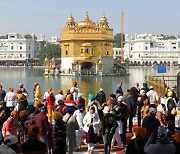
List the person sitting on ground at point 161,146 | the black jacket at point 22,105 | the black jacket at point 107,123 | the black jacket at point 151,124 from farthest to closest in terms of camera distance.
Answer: the black jacket at point 22,105, the black jacket at point 107,123, the black jacket at point 151,124, the person sitting on ground at point 161,146

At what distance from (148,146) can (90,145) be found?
121 inches

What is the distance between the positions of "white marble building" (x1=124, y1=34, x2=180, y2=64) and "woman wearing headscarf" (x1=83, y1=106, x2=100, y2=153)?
361 feet

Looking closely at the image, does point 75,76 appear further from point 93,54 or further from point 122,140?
point 122,140

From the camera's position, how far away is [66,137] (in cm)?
826

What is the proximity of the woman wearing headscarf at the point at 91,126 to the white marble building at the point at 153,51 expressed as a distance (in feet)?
361

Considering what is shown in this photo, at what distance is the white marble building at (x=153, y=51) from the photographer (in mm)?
118812

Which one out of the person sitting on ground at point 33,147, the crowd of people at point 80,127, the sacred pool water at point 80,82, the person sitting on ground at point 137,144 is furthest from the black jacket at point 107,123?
the sacred pool water at point 80,82

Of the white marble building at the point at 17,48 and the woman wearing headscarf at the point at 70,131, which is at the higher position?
the white marble building at the point at 17,48

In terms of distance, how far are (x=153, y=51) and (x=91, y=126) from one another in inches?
4572

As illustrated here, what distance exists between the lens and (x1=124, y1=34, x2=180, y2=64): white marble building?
118812mm

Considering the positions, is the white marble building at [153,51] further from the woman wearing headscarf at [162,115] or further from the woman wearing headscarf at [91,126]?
the woman wearing headscarf at [91,126]

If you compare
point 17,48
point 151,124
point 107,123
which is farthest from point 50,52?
point 151,124

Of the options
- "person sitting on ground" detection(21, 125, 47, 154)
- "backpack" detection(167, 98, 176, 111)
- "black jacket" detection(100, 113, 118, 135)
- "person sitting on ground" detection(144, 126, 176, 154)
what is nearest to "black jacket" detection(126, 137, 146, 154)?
Result: "person sitting on ground" detection(144, 126, 176, 154)

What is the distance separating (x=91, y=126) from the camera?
8.55 meters
